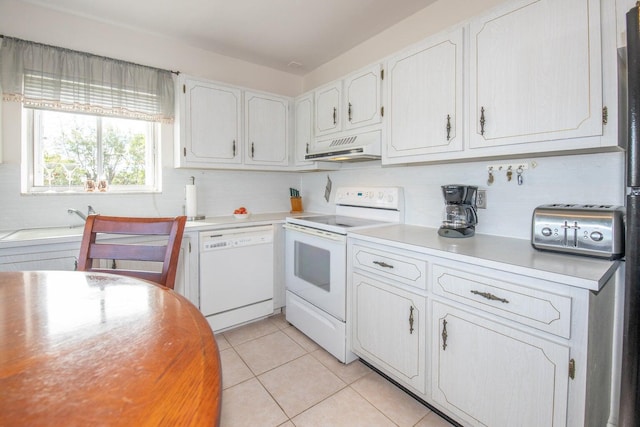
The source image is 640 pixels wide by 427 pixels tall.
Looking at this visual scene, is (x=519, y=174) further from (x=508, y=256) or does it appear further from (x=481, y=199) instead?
(x=508, y=256)

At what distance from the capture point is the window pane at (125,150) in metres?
2.48

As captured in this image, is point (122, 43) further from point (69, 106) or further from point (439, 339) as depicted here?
point (439, 339)

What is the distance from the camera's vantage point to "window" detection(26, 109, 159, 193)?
2.22 metres

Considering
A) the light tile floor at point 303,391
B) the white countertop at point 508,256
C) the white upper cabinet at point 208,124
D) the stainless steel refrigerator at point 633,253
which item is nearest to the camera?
the stainless steel refrigerator at point 633,253

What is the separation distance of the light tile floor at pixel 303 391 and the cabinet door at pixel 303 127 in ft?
5.65

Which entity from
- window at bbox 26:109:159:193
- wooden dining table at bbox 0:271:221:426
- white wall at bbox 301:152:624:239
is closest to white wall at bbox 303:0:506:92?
white wall at bbox 301:152:624:239

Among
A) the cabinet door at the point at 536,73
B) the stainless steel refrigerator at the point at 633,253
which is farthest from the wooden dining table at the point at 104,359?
the cabinet door at the point at 536,73

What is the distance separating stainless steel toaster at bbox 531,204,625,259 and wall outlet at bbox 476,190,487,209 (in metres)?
0.43

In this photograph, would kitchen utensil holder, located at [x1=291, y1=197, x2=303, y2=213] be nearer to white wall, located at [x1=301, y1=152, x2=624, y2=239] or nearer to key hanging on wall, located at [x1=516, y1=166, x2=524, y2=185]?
white wall, located at [x1=301, y1=152, x2=624, y2=239]

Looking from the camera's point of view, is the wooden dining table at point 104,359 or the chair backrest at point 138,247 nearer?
the wooden dining table at point 104,359

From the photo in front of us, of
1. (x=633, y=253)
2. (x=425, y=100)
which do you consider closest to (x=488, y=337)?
(x=633, y=253)

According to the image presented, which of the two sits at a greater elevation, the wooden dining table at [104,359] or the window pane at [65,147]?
the window pane at [65,147]

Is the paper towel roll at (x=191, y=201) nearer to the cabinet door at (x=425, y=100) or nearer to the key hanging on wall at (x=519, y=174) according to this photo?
the cabinet door at (x=425, y=100)

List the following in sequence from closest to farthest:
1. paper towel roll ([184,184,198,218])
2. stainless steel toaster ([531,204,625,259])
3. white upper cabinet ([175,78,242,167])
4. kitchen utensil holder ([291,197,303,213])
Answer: stainless steel toaster ([531,204,625,259]), white upper cabinet ([175,78,242,167]), paper towel roll ([184,184,198,218]), kitchen utensil holder ([291,197,303,213])
